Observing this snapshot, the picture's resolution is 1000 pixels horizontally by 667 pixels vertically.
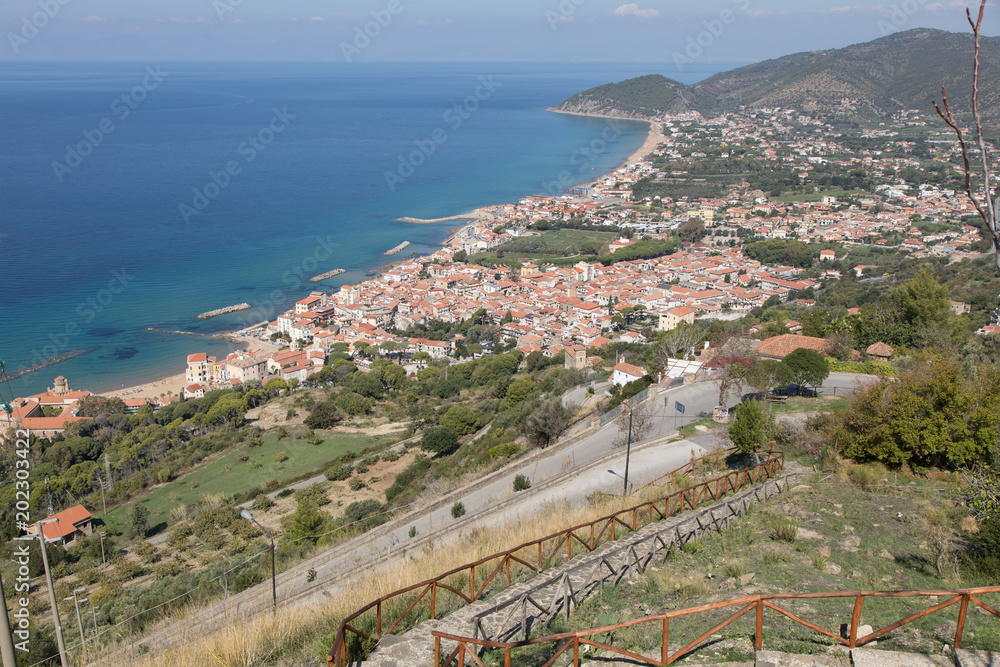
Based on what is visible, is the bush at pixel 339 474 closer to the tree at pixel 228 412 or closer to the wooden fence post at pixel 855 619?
the tree at pixel 228 412

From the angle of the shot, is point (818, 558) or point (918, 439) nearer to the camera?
point (818, 558)

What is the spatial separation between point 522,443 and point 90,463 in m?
11.1

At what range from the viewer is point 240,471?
14.7 m

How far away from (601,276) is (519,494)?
28865mm

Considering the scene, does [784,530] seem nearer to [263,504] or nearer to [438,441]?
[263,504]

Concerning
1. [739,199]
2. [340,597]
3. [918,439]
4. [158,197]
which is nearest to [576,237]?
[739,199]

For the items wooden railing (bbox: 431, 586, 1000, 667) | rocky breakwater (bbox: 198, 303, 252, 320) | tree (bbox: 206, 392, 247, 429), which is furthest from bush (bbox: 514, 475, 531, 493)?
rocky breakwater (bbox: 198, 303, 252, 320)

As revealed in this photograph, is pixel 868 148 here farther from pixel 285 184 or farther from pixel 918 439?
pixel 918 439

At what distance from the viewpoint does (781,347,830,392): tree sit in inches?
418

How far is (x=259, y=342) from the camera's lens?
88.2 feet

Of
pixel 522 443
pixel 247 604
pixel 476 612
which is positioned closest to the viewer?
pixel 476 612

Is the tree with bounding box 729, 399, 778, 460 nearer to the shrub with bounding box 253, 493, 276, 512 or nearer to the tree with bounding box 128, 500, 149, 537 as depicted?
the shrub with bounding box 253, 493, 276, 512

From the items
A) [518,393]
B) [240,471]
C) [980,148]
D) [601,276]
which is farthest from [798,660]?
[601,276]

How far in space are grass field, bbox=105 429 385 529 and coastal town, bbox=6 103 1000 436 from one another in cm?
426
